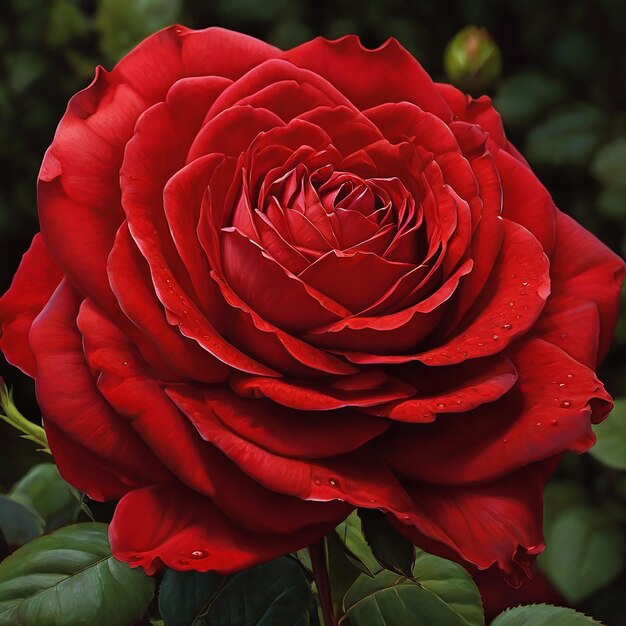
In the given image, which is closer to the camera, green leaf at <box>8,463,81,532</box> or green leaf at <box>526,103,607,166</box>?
green leaf at <box>8,463,81,532</box>

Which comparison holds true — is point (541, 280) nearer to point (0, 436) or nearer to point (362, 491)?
point (362, 491)

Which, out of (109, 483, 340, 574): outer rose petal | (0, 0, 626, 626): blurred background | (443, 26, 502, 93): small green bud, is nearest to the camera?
(109, 483, 340, 574): outer rose petal

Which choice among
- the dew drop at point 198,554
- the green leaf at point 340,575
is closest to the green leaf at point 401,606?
the green leaf at point 340,575

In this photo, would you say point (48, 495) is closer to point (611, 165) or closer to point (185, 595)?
point (185, 595)

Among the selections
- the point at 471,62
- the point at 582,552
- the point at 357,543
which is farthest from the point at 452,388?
the point at 582,552

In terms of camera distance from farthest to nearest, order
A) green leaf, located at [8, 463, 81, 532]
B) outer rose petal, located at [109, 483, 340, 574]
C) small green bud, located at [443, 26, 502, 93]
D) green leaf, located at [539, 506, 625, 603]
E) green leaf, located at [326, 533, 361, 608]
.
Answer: green leaf, located at [539, 506, 625, 603] → small green bud, located at [443, 26, 502, 93] → green leaf, located at [8, 463, 81, 532] → green leaf, located at [326, 533, 361, 608] → outer rose petal, located at [109, 483, 340, 574]

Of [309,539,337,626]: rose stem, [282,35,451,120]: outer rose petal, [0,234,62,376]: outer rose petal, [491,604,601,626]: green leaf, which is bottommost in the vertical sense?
[491,604,601,626]: green leaf

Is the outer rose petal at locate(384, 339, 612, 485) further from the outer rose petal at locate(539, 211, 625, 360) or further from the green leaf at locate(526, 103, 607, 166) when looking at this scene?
the green leaf at locate(526, 103, 607, 166)

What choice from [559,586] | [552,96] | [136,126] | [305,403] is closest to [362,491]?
[305,403]

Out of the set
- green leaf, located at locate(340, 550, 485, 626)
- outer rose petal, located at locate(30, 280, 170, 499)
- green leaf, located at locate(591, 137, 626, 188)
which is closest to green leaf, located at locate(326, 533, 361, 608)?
green leaf, located at locate(340, 550, 485, 626)
